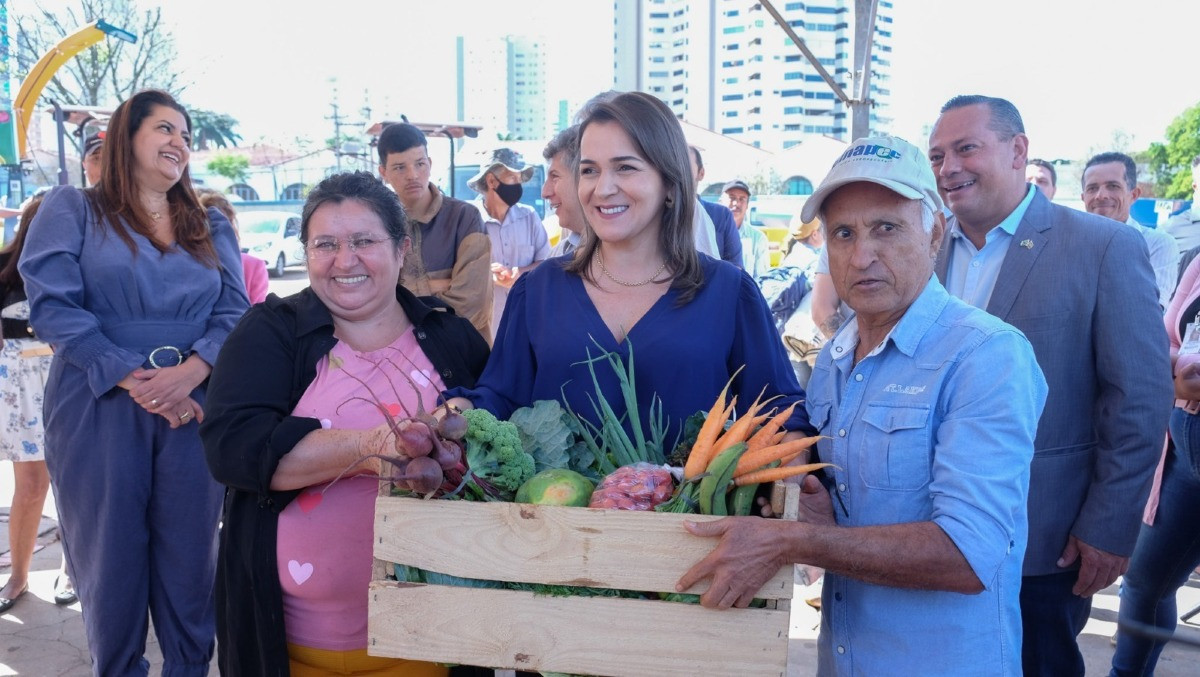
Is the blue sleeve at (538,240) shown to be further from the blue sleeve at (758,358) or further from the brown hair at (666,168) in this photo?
the blue sleeve at (758,358)

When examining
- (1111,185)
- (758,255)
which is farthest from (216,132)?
(1111,185)

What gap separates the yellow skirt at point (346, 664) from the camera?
6.91 ft

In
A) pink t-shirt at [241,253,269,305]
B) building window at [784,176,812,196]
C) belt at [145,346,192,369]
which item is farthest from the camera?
building window at [784,176,812,196]

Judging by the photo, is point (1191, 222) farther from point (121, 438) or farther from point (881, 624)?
point (121, 438)

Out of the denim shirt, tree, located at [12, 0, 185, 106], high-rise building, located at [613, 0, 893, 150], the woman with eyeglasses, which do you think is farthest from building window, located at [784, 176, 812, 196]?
the denim shirt

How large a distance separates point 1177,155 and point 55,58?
47990 mm

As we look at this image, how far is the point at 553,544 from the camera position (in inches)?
56.5

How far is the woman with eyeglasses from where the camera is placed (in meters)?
1.98

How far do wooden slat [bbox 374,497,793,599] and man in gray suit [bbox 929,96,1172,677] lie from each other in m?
1.33

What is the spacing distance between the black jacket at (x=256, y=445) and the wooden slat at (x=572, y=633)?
606 millimetres

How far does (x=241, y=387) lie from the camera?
202 cm

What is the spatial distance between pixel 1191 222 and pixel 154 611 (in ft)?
22.3

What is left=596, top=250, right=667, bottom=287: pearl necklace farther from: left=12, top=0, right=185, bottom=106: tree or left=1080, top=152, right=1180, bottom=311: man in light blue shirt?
left=12, top=0, right=185, bottom=106: tree

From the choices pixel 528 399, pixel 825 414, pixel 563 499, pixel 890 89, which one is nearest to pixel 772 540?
pixel 563 499
